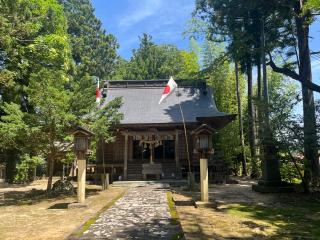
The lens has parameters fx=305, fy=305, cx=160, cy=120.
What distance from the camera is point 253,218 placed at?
7746 millimetres

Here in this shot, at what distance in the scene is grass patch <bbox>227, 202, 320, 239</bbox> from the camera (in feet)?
20.7

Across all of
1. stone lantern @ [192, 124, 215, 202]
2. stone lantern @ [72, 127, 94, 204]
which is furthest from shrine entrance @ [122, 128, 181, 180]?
stone lantern @ [192, 124, 215, 202]

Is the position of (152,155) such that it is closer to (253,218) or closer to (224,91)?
(253,218)

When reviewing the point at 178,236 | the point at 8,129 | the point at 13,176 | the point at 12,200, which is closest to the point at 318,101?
the point at 178,236

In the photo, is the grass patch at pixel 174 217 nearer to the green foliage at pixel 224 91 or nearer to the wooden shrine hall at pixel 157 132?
the wooden shrine hall at pixel 157 132

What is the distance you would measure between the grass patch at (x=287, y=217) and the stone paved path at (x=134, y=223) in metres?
2.05

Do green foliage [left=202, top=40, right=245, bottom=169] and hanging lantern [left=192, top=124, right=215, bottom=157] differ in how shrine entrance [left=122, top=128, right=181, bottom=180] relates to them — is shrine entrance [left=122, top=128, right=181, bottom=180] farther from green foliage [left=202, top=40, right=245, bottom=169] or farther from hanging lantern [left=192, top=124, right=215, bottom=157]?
hanging lantern [left=192, top=124, right=215, bottom=157]

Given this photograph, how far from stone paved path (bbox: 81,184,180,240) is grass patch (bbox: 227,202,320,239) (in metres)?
2.05

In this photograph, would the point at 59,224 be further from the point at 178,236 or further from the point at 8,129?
the point at 8,129

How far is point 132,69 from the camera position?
146ft

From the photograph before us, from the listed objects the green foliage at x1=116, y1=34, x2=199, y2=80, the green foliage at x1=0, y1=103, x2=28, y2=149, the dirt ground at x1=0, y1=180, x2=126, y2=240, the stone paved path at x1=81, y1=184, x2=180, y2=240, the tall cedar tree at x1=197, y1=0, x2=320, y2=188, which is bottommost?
the dirt ground at x1=0, y1=180, x2=126, y2=240

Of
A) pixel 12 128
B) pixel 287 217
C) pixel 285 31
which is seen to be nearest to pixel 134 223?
pixel 287 217

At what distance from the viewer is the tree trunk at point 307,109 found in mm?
11172

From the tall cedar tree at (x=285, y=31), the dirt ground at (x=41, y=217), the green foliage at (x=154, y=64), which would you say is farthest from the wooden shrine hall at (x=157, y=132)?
the green foliage at (x=154, y=64)
